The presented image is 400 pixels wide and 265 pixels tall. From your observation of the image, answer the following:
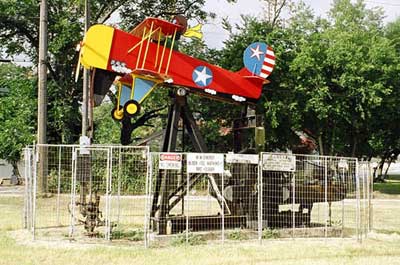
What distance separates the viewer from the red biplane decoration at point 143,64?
1048 centimetres

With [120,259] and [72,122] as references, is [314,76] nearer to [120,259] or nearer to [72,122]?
[72,122]

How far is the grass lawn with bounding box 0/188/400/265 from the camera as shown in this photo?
849 cm

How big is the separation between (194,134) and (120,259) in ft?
12.2

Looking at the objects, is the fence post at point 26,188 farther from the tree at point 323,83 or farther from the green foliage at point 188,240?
the tree at point 323,83

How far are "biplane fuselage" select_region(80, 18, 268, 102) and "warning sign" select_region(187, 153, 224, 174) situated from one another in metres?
1.67

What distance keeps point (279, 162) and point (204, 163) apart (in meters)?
1.56

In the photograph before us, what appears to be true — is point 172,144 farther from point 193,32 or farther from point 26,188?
point 26,188

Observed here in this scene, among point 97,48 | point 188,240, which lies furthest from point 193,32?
point 188,240

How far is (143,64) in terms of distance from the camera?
10.7 m

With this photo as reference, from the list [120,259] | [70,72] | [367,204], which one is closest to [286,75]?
[70,72]

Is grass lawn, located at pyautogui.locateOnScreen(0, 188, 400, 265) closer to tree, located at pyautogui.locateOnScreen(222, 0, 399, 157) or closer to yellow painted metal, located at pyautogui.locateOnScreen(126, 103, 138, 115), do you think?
yellow painted metal, located at pyautogui.locateOnScreen(126, 103, 138, 115)

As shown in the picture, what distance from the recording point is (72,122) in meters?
24.1

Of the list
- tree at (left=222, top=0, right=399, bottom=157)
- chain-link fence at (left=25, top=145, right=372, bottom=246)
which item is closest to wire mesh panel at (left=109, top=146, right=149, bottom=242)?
chain-link fence at (left=25, top=145, right=372, bottom=246)

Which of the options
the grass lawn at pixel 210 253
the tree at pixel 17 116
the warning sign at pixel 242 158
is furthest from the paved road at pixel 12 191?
the warning sign at pixel 242 158
